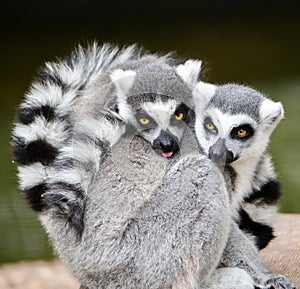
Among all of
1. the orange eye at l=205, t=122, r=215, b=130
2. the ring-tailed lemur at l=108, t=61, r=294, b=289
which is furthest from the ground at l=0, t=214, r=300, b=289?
the orange eye at l=205, t=122, r=215, b=130

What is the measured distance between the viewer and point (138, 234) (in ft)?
11.8

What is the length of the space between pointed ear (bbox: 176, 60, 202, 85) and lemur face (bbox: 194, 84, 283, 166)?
0.13 metres

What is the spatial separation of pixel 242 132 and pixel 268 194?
45 centimetres

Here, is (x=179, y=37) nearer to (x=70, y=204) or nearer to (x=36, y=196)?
(x=36, y=196)

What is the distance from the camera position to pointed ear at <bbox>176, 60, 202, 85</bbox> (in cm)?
409

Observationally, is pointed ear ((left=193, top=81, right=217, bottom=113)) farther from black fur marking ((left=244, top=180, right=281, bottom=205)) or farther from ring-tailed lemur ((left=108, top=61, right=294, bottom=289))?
black fur marking ((left=244, top=180, right=281, bottom=205))

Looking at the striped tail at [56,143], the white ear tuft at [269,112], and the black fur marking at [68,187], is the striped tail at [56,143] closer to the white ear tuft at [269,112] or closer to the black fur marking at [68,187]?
the black fur marking at [68,187]

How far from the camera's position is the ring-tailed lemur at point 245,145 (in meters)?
3.86

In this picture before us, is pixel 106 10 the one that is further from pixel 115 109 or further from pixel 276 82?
pixel 115 109

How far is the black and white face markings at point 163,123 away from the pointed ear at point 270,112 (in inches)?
15.4

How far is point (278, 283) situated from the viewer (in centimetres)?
390

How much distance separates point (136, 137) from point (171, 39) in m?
7.07

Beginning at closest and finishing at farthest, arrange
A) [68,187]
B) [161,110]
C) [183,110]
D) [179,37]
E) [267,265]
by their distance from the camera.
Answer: [68,187], [161,110], [183,110], [267,265], [179,37]

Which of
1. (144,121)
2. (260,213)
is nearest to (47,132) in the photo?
(144,121)
